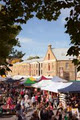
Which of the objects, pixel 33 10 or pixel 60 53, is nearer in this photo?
pixel 33 10

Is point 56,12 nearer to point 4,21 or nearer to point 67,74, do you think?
point 4,21

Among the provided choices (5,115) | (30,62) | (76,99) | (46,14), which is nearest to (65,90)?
(76,99)

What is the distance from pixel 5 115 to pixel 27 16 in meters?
14.6

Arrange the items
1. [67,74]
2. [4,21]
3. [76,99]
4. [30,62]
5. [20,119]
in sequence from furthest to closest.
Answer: [30,62]
[67,74]
[76,99]
[20,119]
[4,21]

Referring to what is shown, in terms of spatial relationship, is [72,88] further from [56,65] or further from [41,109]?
→ [56,65]

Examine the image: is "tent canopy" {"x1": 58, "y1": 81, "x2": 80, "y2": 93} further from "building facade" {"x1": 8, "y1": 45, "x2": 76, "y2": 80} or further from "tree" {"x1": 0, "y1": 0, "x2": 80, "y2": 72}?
"building facade" {"x1": 8, "y1": 45, "x2": 76, "y2": 80}

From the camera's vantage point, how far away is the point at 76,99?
22.0m

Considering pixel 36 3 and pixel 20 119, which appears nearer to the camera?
pixel 36 3

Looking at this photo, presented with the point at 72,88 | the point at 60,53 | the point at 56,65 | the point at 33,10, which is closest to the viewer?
the point at 33,10

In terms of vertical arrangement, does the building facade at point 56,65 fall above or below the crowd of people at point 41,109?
above

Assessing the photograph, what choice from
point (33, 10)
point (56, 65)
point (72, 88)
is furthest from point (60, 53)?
point (33, 10)

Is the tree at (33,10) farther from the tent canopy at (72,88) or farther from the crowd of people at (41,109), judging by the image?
the tent canopy at (72,88)

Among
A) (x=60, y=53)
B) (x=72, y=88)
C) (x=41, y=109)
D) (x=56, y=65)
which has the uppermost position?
(x=60, y=53)

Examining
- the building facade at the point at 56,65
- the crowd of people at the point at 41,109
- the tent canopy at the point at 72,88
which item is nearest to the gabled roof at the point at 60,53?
the building facade at the point at 56,65
